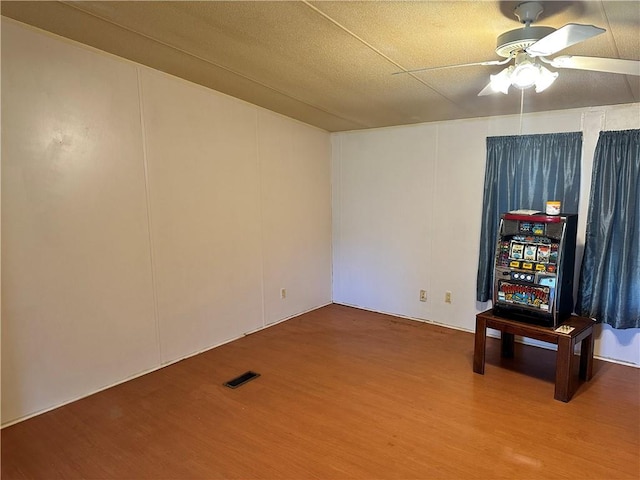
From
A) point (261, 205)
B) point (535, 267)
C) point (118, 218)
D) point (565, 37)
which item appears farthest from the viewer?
point (261, 205)

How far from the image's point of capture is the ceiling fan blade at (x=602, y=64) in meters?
1.91

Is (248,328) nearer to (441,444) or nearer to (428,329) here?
(428,329)

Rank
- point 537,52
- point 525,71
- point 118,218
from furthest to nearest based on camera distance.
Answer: point 118,218
point 525,71
point 537,52

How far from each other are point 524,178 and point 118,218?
370cm

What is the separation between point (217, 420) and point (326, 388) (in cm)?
86

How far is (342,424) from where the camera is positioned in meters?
2.53

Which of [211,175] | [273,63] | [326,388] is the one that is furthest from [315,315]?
[273,63]

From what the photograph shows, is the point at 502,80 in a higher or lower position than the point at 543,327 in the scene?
higher

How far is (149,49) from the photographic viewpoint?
103 inches

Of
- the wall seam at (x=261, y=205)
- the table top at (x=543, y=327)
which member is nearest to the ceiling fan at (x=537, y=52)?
the table top at (x=543, y=327)

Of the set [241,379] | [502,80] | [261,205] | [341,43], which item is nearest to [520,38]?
[502,80]

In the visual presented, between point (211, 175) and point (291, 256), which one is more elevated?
point (211, 175)

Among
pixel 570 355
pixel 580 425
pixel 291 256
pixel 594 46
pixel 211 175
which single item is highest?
pixel 594 46

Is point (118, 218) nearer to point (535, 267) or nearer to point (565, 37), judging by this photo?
point (565, 37)
